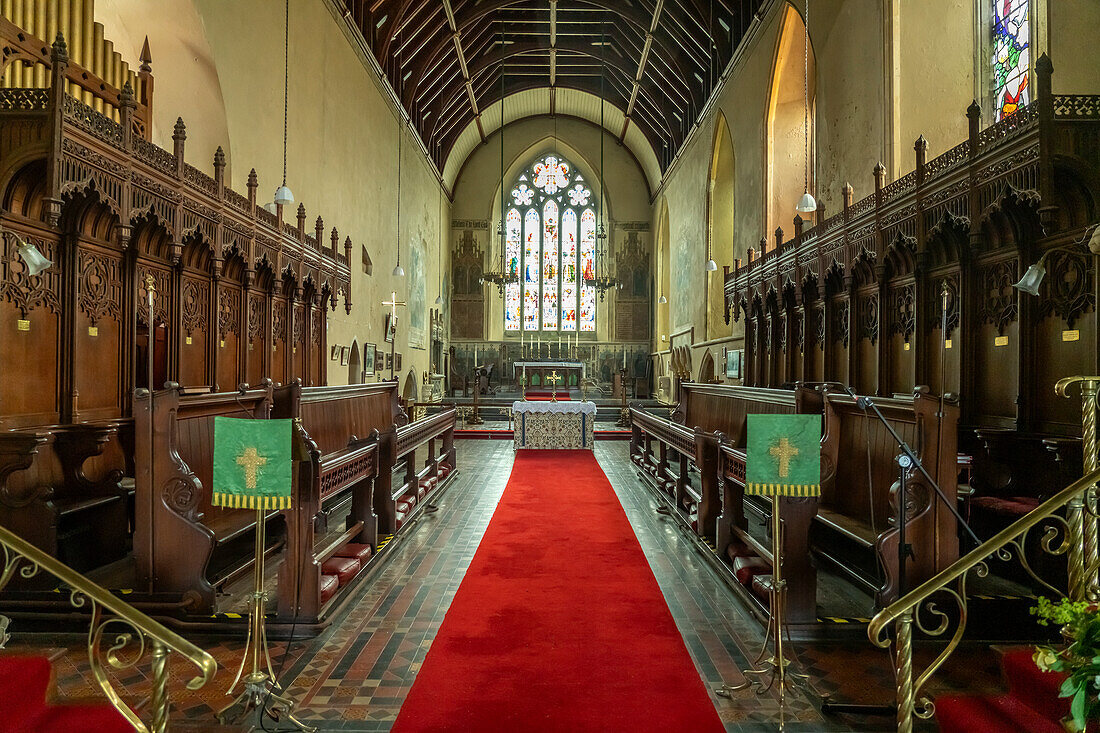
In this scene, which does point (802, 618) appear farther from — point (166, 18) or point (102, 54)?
point (166, 18)

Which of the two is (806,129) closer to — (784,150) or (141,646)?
(784,150)

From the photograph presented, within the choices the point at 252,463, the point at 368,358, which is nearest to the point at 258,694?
the point at 252,463

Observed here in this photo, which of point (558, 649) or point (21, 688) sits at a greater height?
point (21, 688)

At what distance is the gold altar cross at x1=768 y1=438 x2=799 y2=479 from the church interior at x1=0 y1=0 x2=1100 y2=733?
0.02 m

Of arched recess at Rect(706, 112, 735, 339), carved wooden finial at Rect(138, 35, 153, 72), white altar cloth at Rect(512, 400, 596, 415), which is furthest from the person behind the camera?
arched recess at Rect(706, 112, 735, 339)

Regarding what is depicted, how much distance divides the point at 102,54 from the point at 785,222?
10.5m

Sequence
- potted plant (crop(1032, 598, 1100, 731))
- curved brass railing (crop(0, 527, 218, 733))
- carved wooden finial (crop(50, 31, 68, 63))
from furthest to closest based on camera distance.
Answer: carved wooden finial (crop(50, 31, 68, 63)) → curved brass railing (crop(0, 527, 218, 733)) → potted plant (crop(1032, 598, 1100, 731))

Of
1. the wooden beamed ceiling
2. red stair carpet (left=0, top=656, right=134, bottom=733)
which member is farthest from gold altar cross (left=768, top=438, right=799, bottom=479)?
the wooden beamed ceiling

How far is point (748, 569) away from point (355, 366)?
31.5 ft

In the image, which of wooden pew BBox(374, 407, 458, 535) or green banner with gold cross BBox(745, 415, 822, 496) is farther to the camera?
wooden pew BBox(374, 407, 458, 535)

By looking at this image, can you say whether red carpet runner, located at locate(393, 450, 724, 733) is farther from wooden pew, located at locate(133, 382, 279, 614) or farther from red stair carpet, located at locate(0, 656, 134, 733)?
wooden pew, located at locate(133, 382, 279, 614)

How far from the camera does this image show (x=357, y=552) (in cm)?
444

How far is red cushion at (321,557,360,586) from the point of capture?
402 centimetres

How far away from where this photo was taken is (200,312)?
6.98 metres
